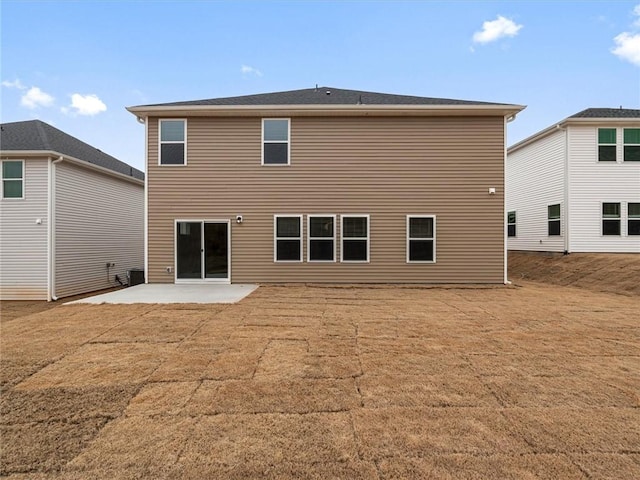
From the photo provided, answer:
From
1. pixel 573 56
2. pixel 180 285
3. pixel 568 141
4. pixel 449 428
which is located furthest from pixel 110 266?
pixel 573 56

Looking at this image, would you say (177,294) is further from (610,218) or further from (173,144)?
(610,218)

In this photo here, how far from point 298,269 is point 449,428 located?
24.7 ft

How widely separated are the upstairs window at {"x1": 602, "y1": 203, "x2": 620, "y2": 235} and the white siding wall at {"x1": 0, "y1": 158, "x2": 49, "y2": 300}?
19.8 metres

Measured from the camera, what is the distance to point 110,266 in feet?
42.9

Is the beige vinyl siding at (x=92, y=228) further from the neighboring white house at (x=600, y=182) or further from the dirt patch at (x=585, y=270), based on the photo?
the neighboring white house at (x=600, y=182)

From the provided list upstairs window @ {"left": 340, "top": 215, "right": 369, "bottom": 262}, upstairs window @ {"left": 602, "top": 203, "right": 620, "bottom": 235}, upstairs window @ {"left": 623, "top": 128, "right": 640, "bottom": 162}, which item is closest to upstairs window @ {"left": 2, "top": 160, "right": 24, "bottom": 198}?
upstairs window @ {"left": 340, "top": 215, "right": 369, "bottom": 262}

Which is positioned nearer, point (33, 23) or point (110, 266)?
point (33, 23)

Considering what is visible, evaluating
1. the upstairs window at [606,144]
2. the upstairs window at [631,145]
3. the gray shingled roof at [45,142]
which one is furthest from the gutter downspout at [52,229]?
the upstairs window at [631,145]

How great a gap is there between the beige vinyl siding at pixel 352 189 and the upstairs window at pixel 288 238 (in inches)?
8.5

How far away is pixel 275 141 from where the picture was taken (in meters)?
10.1

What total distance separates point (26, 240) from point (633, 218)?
70.7ft

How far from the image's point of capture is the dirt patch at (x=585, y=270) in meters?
9.79

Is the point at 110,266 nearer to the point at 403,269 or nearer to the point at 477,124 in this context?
the point at 403,269

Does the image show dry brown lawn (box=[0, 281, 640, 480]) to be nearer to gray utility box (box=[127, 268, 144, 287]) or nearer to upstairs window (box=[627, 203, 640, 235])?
gray utility box (box=[127, 268, 144, 287])
